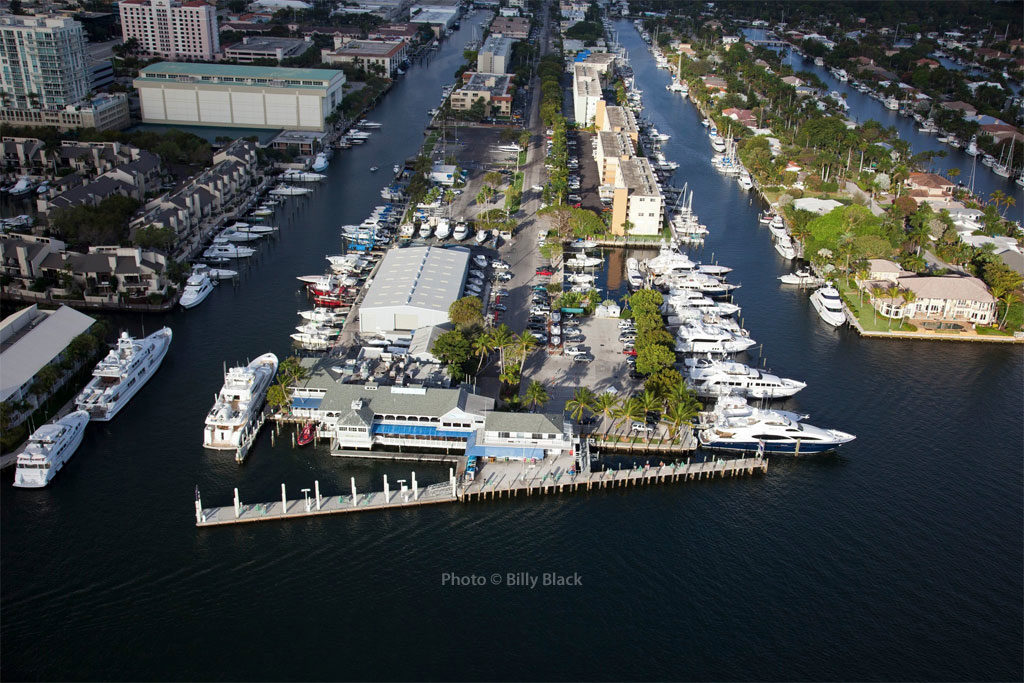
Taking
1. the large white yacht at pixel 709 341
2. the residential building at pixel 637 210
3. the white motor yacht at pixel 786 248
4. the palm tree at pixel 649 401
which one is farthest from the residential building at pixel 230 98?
the palm tree at pixel 649 401

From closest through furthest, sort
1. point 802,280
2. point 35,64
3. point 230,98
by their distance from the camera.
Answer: point 802,280, point 35,64, point 230,98

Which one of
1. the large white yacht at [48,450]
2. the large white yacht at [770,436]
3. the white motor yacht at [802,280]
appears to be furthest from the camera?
the white motor yacht at [802,280]

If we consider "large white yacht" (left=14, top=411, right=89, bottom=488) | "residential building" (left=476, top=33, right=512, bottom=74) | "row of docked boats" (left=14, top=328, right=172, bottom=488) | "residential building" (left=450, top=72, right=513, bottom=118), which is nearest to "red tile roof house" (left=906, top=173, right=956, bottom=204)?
"residential building" (left=450, top=72, right=513, bottom=118)

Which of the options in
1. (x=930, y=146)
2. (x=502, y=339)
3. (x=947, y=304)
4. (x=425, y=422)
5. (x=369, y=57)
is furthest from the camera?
(x=369, y=57)

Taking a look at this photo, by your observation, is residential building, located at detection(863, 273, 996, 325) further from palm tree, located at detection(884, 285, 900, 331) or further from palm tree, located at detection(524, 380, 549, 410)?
palm tree, located at detection(524, 380, 549, 410)

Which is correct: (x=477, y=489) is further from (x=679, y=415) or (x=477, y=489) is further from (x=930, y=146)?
(x=930, y=146)

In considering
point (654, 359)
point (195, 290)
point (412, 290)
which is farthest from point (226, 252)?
point (654, 359)

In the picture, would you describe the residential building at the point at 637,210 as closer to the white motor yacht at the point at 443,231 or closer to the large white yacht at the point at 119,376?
the white motor yacht at the point at 443,231
